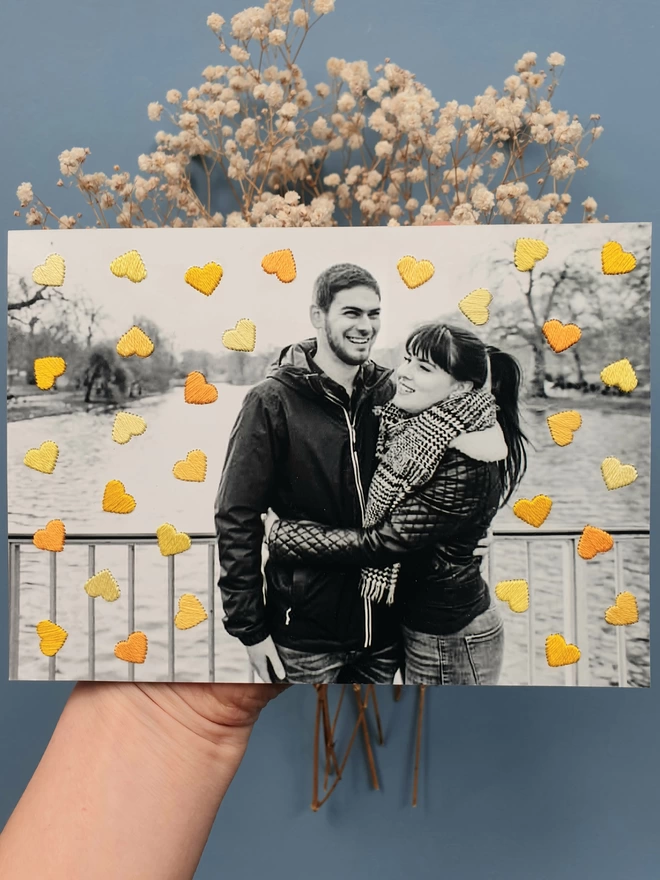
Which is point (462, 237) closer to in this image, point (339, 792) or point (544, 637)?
point (544, 637)

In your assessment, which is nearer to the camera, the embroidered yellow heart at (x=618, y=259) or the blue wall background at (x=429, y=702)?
the embroidered yellow heart at (x=618, y=259)

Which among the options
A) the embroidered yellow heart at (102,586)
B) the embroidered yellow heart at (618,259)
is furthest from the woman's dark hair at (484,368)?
the embroidered yellow heart at (102,586)

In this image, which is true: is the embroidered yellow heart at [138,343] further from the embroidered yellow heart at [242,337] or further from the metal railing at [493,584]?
the metal railing at [493,584]

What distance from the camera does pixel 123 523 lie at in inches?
24.7

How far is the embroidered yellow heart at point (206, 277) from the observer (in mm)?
620

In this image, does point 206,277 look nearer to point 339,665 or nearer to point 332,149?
point 332,149

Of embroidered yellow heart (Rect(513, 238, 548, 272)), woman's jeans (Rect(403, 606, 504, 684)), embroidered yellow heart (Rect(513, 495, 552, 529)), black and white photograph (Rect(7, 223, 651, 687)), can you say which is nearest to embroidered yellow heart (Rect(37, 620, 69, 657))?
black and white photograph (Rect(7, 223, 651, 687))

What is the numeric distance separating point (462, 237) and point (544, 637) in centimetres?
39

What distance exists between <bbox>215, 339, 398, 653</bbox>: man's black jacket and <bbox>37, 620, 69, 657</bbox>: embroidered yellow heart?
7.0 inches

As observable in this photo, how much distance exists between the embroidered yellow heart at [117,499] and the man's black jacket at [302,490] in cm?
9

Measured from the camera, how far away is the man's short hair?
0.61 m

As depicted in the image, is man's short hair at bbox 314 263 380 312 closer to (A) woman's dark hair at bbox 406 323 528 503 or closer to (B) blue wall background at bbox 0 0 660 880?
(A) woman's dark hair at bbox 406 323 528 503

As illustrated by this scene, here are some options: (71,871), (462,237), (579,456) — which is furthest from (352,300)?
(71,871)

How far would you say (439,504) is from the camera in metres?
0.61
